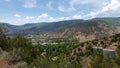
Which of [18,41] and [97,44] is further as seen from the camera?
[97,44]

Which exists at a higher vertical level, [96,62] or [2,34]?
[2,34]

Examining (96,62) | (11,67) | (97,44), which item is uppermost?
(11,67)

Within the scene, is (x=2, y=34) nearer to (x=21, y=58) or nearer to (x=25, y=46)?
(x=25, y=46)

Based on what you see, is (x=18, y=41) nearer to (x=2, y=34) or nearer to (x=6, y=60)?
(x=6, y=60)

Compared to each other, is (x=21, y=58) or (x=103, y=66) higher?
(x=21, y=58)

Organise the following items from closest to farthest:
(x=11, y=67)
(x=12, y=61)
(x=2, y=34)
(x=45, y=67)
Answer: (x=45, y=67) → (x=11, y=67) → (x=12, y=61) → (x=2, y=34)

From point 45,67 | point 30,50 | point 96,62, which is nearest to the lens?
point 45,67

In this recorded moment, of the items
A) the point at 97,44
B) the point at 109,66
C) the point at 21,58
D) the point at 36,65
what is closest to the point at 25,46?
the point at 21,58

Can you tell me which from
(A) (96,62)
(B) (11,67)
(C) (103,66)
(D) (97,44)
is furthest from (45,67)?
(D) (97,44)

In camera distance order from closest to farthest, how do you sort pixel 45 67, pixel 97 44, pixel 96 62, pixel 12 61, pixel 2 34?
pixel 45 67, pixel 12 61, pixel 96 62, pixel 2 34, pixel 97 44
